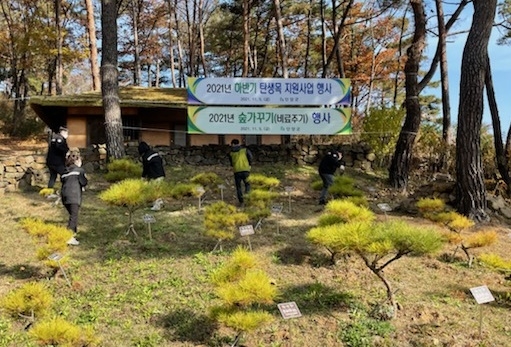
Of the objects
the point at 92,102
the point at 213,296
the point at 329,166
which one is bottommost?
the point at 213,296

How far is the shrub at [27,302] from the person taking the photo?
3.56m

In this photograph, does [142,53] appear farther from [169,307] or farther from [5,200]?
[169,307]

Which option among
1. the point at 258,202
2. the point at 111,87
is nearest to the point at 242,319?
the point at 258,202

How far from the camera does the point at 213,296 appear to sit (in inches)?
172

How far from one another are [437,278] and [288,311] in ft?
7.84

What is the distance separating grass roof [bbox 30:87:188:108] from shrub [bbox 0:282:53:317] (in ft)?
33.1

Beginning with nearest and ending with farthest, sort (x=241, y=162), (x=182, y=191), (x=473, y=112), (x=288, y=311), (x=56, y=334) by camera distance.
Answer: (x=56, y=334) < (x=288, y=311) < (x=182, y=191) < (x=473, y=112) < (x=241, y=162)

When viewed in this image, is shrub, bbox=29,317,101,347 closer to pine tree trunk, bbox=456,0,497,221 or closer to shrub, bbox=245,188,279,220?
shrub, bbox=245,188,279,220

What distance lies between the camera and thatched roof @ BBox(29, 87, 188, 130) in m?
12.7

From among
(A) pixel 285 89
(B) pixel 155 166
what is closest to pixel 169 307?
(B) pixel 155 166

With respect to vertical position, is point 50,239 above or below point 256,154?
below

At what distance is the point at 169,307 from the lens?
4.21 meters

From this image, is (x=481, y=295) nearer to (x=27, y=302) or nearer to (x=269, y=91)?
(x=27, y=302)

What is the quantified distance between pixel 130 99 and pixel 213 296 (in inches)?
421
